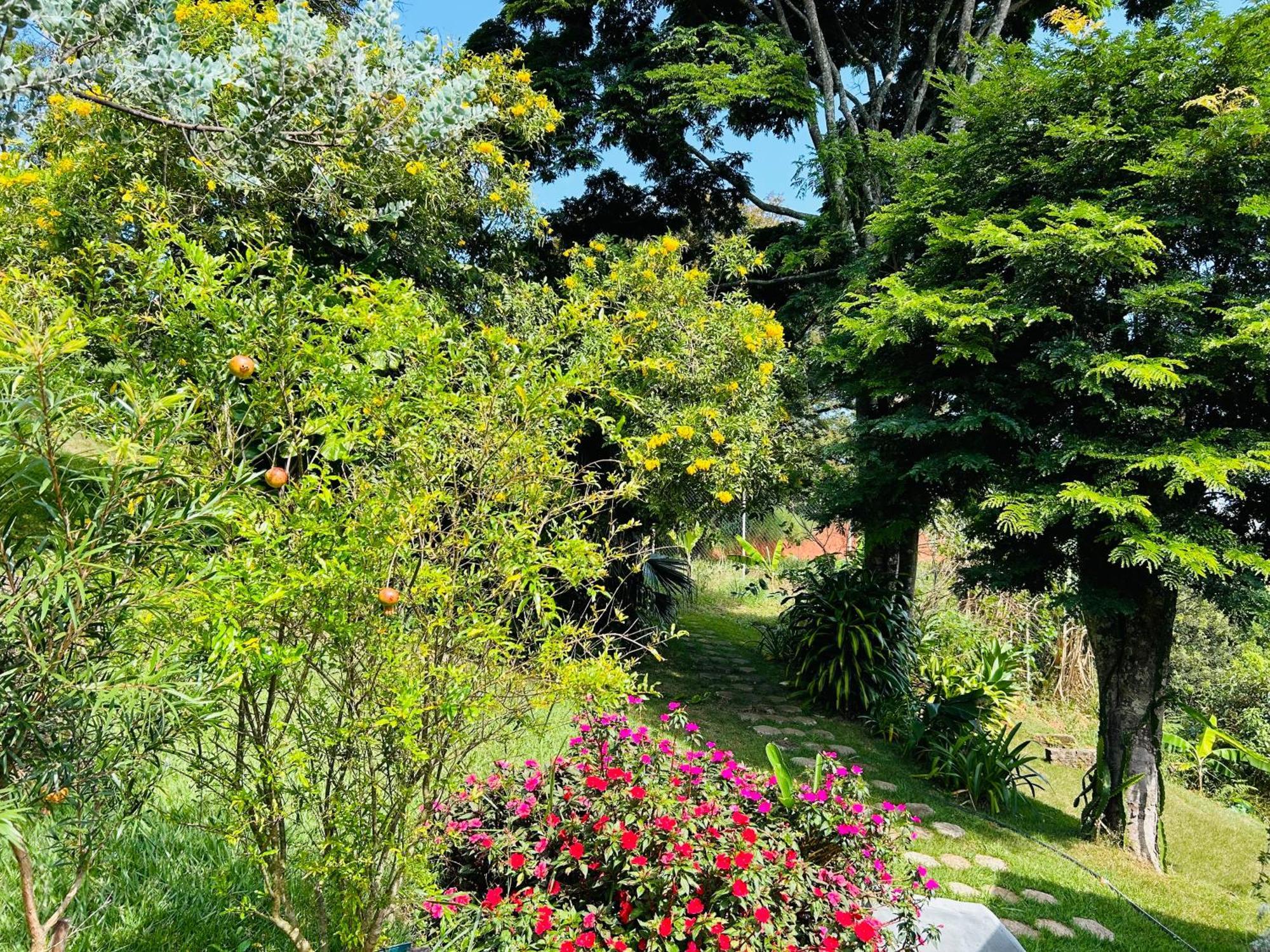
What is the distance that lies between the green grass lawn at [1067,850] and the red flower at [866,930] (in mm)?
1475

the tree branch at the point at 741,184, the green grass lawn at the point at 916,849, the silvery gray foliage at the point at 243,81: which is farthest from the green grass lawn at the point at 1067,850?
the tree branch at the point at 741,184

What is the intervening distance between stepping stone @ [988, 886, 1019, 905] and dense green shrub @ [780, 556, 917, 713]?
275cm

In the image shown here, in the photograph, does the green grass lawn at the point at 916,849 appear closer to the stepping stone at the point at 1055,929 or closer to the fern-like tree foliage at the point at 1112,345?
the stepping stone at the point at 1055,929

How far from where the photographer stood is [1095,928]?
348cm

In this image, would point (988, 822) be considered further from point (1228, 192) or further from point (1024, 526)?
point (1228, 192)

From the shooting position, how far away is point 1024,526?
4281mm

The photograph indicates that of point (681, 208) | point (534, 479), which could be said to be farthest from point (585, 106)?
point (534, 479)

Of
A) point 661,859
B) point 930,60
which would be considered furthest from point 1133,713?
point 930,60


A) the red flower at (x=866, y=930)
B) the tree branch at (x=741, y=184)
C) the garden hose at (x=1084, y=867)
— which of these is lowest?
the garden hose at (x=1084, y=867)

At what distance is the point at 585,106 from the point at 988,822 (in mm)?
9027

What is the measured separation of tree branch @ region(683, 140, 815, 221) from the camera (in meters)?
8.87

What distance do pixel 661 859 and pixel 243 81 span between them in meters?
2.74

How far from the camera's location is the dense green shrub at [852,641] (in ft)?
21.7

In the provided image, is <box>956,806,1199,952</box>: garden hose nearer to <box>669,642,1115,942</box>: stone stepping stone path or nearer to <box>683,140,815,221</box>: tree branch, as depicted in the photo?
<box>669,642,1115,942</box>: stone stepping stone path
